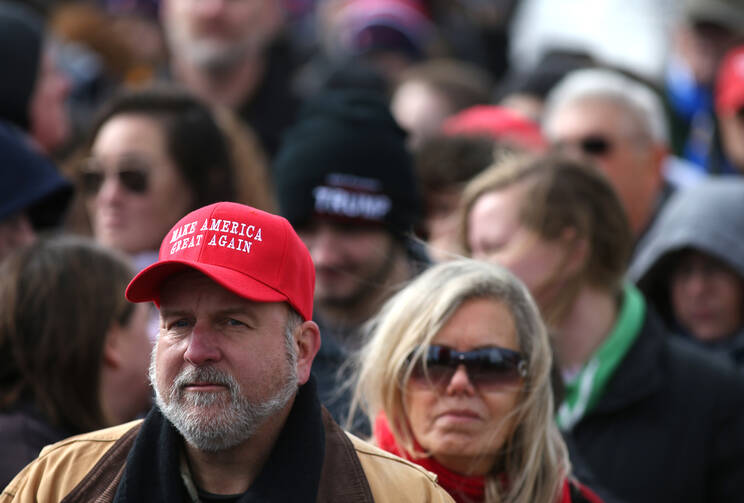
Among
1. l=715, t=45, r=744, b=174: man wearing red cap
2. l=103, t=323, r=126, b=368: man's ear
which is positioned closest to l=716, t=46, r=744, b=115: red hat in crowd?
l=715, t=45, r=744, b=174: man wearing red cap

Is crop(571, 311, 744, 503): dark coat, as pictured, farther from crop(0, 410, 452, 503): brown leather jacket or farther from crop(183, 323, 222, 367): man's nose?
crop(183, 323, 222, 367): man's nose

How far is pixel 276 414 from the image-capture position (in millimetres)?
2994

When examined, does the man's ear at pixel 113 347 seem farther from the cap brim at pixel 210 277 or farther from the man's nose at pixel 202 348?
the man's nose at pixel 202 348

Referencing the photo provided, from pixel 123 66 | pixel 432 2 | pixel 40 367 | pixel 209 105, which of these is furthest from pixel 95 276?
pixel 432 2

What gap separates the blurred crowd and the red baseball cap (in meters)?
0.64

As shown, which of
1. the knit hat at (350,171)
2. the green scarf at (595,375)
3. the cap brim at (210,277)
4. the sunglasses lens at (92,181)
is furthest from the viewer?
the sunglasses lens at (92,181)

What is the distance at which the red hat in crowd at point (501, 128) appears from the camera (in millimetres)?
6285

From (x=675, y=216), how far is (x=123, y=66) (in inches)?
176

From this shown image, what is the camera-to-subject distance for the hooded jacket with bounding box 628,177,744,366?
17.7 ft

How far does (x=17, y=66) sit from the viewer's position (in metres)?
6.20

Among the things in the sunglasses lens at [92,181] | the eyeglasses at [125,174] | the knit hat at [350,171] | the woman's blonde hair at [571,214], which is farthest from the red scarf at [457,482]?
the sunglasses lens at [92,181]

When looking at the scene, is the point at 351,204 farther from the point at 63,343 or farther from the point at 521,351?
the point at 521,351

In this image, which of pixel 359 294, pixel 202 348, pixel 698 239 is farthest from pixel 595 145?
pixel 202 348

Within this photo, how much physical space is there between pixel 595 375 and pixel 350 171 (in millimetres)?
1475
